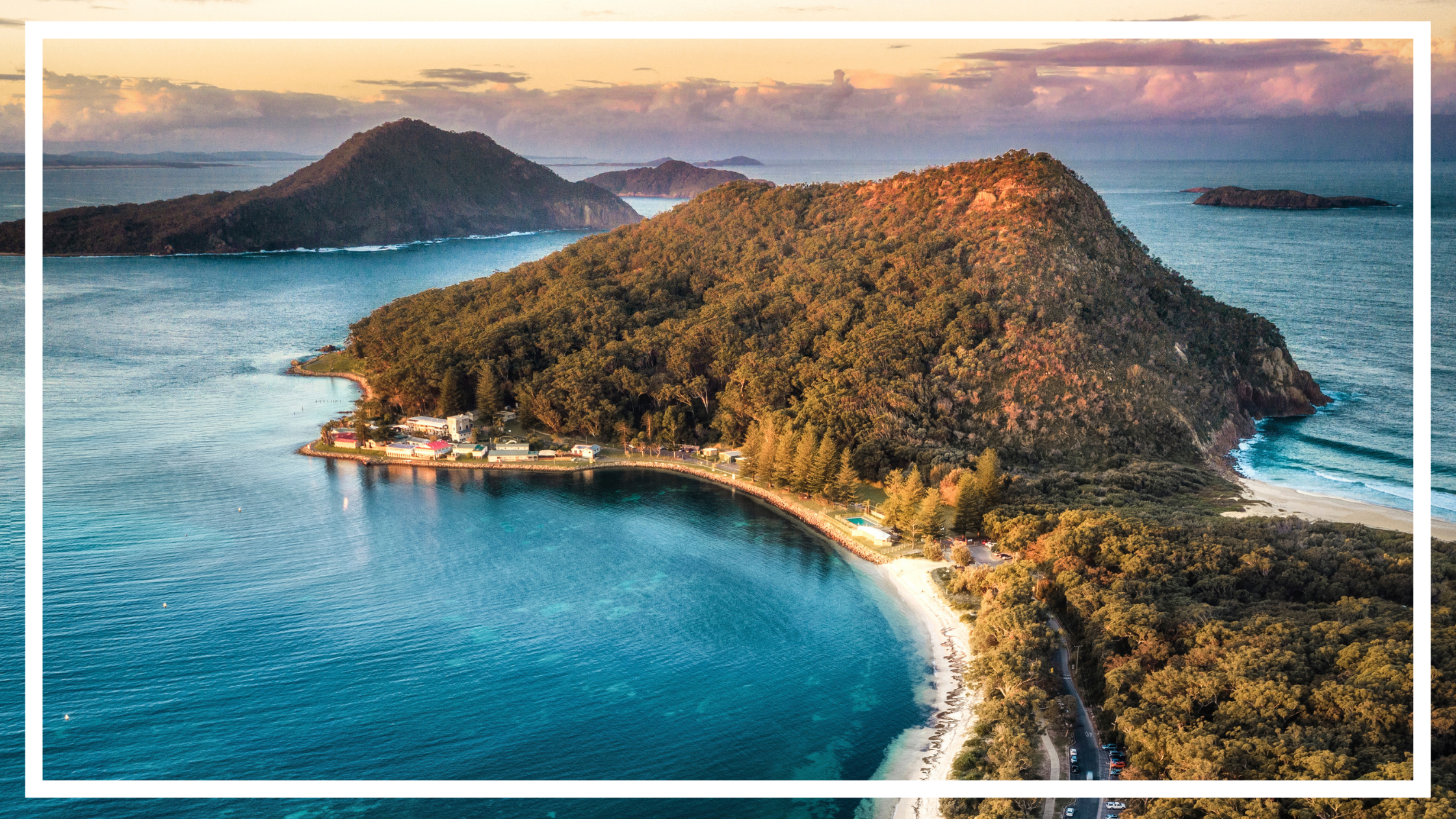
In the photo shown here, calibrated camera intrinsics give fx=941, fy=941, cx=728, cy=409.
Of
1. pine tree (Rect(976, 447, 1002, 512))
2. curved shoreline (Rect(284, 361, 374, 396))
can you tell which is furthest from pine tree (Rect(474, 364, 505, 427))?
pine tree (Rect(976, 447, 1002, 512))

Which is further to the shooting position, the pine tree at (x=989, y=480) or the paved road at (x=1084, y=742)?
the pine tree at (x=989, y=480)

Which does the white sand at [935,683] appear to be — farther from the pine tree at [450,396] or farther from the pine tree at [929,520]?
the pine tree at [450,396]

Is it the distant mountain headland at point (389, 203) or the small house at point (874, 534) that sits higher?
the distant mountain headland at point (389, 203)

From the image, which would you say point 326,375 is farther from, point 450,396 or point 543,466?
point 543,466

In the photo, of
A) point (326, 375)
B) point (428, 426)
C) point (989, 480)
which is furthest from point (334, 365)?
point (989, 480)

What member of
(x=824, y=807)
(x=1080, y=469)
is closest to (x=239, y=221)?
(x=1080, y=469)

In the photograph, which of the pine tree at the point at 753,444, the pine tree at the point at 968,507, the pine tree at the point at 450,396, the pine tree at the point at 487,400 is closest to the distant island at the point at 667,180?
the pine tree at the point at 487,400
